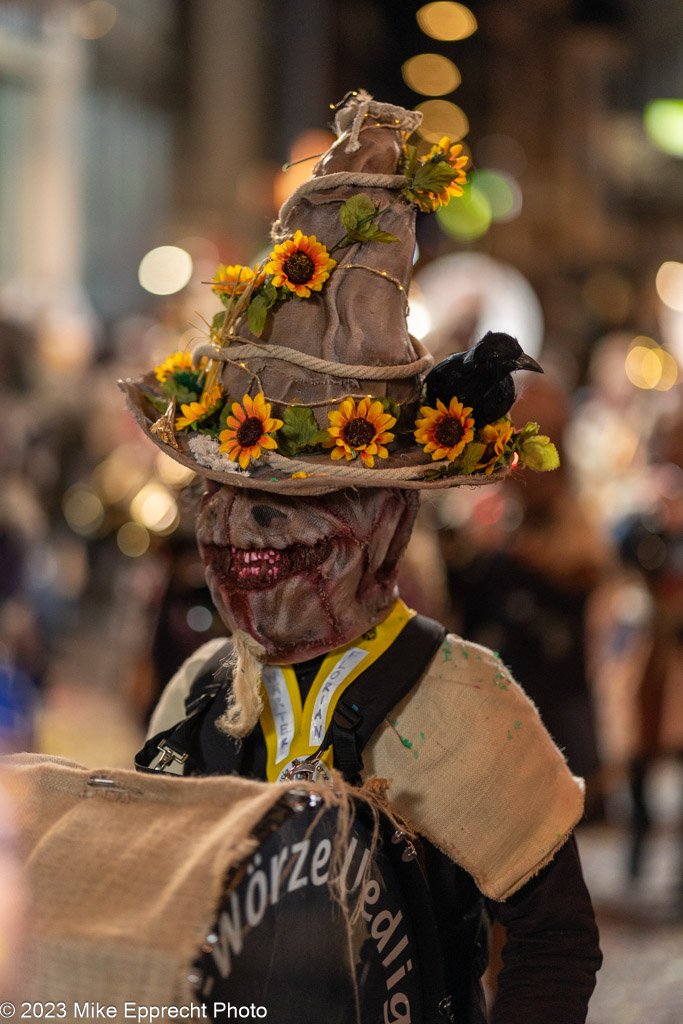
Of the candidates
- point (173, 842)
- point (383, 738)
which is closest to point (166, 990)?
point (173, 842)

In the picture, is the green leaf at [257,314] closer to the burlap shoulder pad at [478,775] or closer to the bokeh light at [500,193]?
the burlap shoulder pad at [478,775]

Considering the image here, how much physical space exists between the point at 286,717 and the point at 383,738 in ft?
0.52

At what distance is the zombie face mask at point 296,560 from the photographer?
1568 mm

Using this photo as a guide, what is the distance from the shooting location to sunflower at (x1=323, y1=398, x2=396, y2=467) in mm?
1510

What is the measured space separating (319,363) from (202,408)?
19 cm

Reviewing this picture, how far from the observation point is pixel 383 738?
5.25 ft

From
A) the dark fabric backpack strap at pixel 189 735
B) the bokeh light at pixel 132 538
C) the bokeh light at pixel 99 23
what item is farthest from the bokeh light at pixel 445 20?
the dark fabric backpack strap at pixel 189 735

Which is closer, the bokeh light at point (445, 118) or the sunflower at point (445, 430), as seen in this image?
the sunflower at point (445, 430)

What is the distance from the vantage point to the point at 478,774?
1.56 meters

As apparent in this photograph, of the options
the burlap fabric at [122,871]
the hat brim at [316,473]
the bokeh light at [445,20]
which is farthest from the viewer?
the bokeh light at [445,20]

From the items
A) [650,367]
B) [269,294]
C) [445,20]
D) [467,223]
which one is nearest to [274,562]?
[269,294]

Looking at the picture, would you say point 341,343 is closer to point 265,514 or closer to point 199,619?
point 265,514

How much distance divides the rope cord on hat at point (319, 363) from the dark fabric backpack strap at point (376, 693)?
391mm

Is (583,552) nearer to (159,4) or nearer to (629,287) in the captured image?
(159,4)
